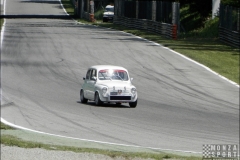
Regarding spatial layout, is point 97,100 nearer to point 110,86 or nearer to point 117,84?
point 110,86

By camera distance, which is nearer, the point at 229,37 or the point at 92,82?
the point at 92,82

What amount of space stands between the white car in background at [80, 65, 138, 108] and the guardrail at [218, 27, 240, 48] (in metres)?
19.8

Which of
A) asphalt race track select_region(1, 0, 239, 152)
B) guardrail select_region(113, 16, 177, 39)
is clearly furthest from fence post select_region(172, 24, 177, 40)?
asphalt race track select_region(1, 0, 239, 152)

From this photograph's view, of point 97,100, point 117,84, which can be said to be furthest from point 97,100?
point 117,84

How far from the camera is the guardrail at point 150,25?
4362 centimetres

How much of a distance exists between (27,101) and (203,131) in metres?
6.95

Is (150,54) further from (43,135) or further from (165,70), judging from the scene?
→ (43,135)

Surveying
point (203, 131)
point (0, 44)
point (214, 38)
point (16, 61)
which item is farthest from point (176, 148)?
point (214, 38)

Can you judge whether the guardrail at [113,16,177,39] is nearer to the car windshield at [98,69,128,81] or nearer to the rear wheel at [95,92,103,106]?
the car windshield at [98,69,128,81]

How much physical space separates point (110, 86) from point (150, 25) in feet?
98.8

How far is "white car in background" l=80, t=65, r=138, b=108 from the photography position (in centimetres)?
1950

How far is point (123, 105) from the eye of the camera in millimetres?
21344

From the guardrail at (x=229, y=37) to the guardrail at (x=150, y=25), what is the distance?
295 centimetres

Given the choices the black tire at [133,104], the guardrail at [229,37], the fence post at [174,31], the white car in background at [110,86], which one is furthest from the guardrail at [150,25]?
the white car in background at [110,86]
